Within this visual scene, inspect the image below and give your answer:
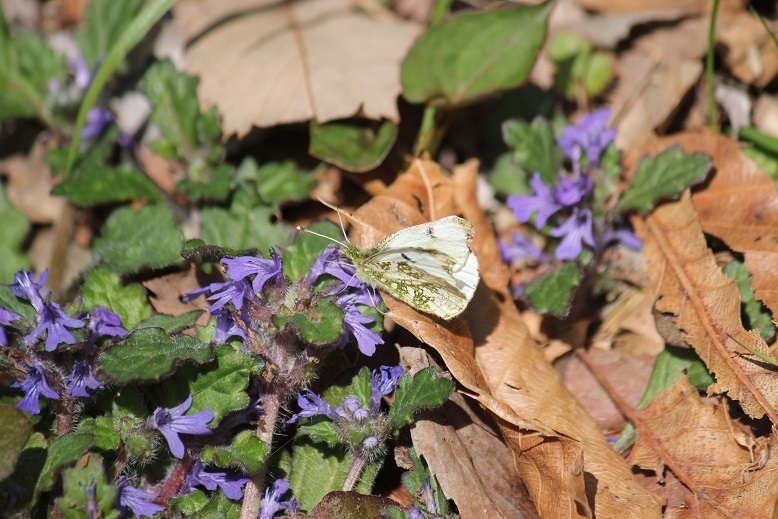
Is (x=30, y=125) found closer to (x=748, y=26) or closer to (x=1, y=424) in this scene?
(x=1, y=424)

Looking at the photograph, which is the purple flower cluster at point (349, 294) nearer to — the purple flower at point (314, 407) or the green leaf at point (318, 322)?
the green leaf at point (318, 322)

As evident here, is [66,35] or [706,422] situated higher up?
[66,35]

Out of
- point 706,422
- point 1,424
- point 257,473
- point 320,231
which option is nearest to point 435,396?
point 257,473

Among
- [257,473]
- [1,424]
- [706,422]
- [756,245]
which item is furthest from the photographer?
[756,245]

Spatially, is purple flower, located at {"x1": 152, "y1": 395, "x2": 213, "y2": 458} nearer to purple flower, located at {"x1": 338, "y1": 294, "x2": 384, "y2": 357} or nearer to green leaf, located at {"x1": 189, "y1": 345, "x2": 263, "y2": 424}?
green leaf, located at {"x1": 189, "y1": 345, "x2": 263, "y2": 424}

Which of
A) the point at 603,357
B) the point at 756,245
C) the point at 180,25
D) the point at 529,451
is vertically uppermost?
the point at 180,25
